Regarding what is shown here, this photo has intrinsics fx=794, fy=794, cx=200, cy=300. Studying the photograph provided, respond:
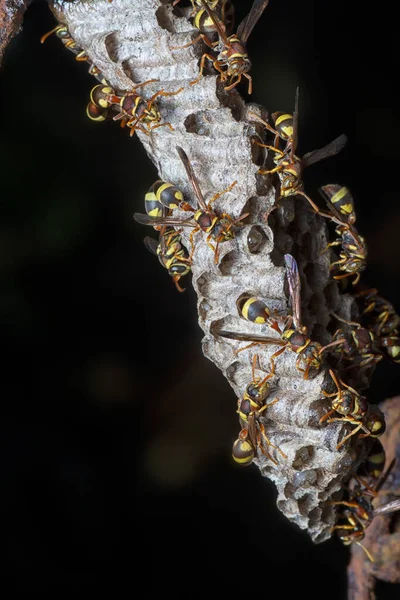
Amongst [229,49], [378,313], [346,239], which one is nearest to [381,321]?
[378,313]

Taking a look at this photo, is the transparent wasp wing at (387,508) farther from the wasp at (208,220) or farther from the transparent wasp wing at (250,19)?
the transparent wasp wing at (250,19)

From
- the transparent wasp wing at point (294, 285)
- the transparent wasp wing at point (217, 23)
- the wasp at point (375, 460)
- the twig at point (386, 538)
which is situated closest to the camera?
the transparent wasp wing at point (217, 23)

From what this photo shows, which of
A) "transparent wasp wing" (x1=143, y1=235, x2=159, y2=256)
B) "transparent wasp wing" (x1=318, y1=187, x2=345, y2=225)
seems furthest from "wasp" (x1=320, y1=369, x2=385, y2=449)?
"transparent wasp wing" (x1=143, y1=235, x2=159, y2=256)

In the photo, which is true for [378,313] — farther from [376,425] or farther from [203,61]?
[203,61]

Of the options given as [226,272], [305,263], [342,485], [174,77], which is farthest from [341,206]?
[342,485]

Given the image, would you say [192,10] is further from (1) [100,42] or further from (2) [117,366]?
(2) [117,366]

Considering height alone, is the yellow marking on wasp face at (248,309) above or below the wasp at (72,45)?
below

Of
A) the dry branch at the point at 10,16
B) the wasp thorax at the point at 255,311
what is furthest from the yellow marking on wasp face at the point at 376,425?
the dry branch at the point at 10,16
